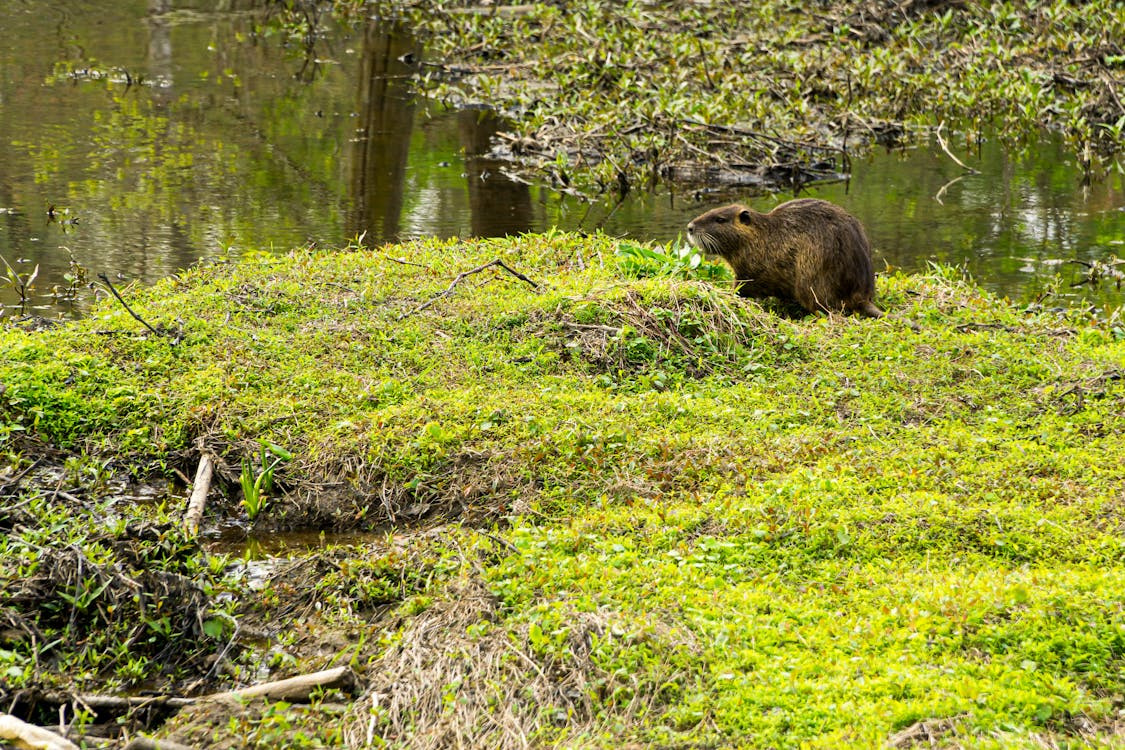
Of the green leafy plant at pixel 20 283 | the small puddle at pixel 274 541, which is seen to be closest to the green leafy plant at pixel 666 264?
the small puddle at pixel 274 541

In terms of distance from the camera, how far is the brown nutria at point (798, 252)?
695 centimetres

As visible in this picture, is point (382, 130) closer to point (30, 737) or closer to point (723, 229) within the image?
point (723, 229)

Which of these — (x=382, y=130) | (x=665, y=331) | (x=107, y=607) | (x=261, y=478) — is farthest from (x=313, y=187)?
(x=107, y=607)

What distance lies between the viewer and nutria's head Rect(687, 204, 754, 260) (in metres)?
7.28

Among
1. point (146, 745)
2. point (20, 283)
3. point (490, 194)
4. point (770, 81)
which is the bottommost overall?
point (146, 745)

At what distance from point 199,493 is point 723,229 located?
363 cm

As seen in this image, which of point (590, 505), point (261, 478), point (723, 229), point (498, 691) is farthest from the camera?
point (723, 229)

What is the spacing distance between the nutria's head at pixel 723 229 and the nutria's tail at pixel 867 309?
80 cm

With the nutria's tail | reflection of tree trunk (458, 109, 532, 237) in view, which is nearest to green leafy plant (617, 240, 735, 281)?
the nutria's tail

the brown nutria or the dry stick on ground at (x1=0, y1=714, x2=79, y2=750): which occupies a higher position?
the brown nutria

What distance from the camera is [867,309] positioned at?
272 inches

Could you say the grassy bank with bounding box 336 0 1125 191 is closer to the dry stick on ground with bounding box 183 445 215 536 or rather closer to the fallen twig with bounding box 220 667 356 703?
the dry stick on ground with bounding box 183 445 215 536

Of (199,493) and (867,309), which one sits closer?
(199,493)

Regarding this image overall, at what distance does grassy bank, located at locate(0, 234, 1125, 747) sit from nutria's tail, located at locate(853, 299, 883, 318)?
21cm
